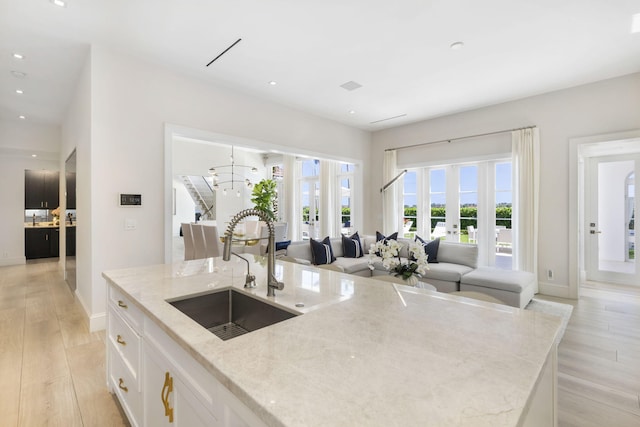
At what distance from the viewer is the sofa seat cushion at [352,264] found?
4562 millimetres

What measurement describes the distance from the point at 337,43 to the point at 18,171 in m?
7.95

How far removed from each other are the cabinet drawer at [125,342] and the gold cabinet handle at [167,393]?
0.38 meters

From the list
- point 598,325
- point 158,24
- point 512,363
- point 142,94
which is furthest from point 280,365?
point 598,325

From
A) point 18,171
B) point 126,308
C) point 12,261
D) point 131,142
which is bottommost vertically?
point 12,261

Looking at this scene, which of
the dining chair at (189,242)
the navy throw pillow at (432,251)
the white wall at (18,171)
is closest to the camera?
the navy throw pillow at (432,251)

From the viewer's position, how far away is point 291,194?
9031 mm

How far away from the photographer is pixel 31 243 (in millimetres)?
7273

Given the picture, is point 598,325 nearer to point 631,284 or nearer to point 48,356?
point 631,284

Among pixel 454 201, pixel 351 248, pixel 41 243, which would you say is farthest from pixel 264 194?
pixel 41 243

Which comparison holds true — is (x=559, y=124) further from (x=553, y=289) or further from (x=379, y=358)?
(x=379, y=358)

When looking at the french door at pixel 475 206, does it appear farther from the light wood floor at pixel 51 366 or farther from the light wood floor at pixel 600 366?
the light wood floor at pixel 51 366

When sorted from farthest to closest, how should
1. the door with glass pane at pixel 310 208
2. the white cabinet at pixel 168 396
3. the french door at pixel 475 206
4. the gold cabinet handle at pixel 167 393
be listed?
the door with glass pane at pixel 310 208 → the french door at pixel 475 206 → the gold cabinet handle at pixel 167 393 → the white cabinet at pixel 168 396

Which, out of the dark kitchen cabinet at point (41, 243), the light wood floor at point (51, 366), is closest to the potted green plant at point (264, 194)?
the light wood floor at point (51, 366)

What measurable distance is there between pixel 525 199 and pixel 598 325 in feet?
6.62
